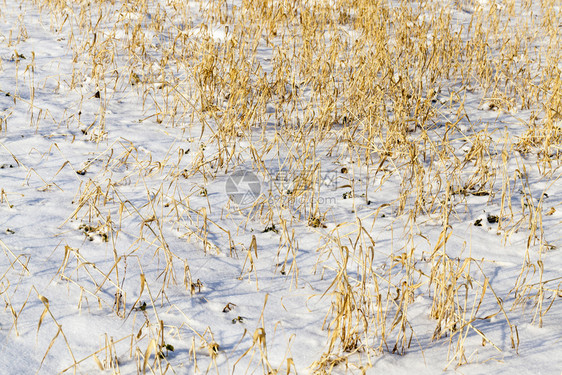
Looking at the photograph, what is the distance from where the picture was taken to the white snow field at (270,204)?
2.22 meters

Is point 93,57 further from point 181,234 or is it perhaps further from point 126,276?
point 126,276

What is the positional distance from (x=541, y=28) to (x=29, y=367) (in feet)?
20.4

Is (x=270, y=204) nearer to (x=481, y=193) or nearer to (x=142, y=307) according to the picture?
(x=142, y=307)

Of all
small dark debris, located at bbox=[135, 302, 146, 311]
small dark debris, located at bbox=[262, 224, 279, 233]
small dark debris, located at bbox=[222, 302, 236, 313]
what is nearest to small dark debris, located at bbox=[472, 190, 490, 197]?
small dark debris, located at bbox=[262, 224, 279, 233]

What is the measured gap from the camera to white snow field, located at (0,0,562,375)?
7.28 feet

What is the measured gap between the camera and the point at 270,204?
10.7ft

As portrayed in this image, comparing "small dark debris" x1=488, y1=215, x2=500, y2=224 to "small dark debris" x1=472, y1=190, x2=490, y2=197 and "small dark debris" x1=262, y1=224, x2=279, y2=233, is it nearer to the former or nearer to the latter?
"small dark debris" x1=472, y1=190, x2=490, y2=197

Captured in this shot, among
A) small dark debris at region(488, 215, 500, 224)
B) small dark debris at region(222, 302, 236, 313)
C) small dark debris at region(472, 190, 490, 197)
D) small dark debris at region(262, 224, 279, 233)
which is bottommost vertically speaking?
small dark debris at region(222, 302, 236, 313)

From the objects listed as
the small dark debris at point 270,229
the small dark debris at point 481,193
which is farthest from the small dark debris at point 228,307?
the small dark debris at point 481,193

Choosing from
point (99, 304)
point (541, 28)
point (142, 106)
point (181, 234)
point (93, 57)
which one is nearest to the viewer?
point (99, 304)

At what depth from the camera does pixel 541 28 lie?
20.5 feet

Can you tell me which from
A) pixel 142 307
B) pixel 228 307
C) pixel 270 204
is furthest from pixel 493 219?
pixel 142 307

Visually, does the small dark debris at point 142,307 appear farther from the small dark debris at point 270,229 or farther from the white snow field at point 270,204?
the small dark debris at point 270,229

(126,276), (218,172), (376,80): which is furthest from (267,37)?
(126,276)
